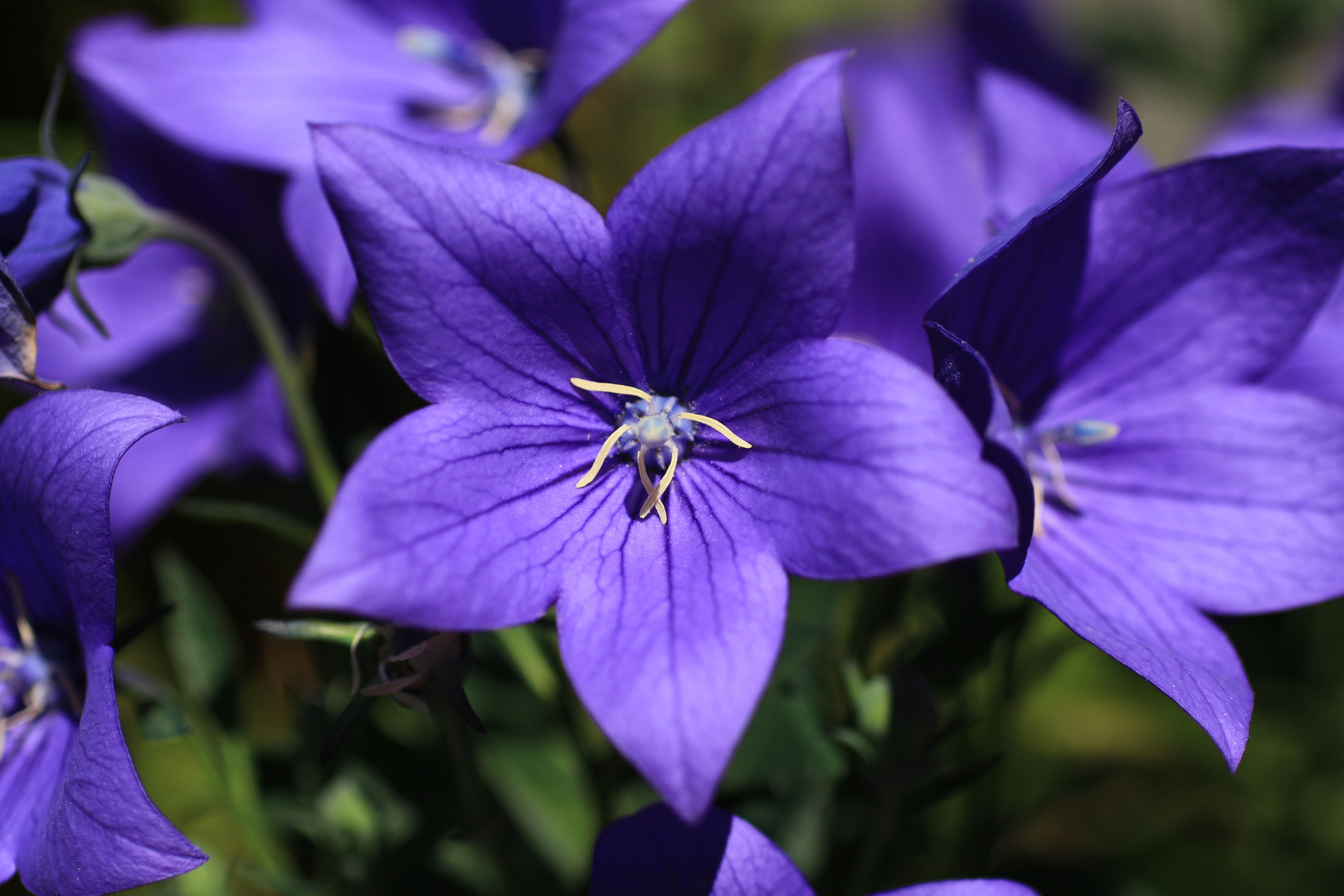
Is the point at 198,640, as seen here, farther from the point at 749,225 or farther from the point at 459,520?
the point at 749,225

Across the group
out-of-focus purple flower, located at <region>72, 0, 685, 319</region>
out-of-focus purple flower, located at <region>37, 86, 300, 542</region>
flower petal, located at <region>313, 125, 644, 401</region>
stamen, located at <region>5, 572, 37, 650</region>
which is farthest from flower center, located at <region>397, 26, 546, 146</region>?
stamen, located at <region>5, 572, 37, 650</region>

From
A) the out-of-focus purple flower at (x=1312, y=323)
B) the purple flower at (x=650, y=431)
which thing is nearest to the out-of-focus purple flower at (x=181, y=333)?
the purple flower at (x=650, y=431)

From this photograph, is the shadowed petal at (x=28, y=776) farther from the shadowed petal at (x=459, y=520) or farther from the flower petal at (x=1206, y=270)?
the flower petal at (x=1206, y=270)

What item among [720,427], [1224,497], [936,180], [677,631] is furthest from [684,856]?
[936,180]

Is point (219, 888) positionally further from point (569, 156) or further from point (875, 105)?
point (875, 105)

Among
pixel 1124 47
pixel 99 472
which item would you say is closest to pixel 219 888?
pixel 99 472
